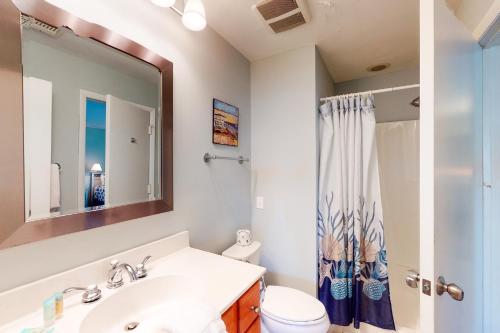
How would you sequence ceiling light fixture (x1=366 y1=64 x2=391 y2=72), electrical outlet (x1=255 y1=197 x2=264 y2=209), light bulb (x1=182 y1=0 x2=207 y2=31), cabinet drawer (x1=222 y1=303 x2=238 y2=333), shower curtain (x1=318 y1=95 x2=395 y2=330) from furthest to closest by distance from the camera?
ceiling light fixture (x1=366 y1=64 x2=391 y2=72) → electrical outlet (x1=255 y1=197 x2=264 y2=209) → shower curtain (x1=318 y1=95 x2=395 y2=330) → light bulb (x1=182 y1=0 x2=207 y2=31) → cabinet drawer (x1=222 y1=303 x2=238 y2=333)

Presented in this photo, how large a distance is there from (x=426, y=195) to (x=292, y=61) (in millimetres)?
1489

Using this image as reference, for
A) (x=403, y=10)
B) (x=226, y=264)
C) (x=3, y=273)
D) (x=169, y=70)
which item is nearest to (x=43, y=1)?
(x=169, y=70)

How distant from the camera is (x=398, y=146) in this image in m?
2.16

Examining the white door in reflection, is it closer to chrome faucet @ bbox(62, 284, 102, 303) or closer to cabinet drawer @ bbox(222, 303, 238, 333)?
chrome faucet @ bbox(62, 284, 102, 303)

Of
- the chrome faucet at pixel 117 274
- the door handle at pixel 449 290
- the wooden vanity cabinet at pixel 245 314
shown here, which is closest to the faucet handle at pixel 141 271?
the chrome faucet at pixel 117 274

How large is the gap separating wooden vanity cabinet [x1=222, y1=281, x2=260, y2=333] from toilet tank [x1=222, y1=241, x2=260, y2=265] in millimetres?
501

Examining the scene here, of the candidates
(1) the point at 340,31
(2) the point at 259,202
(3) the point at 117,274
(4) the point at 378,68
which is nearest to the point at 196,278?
(3) the point at 117,274

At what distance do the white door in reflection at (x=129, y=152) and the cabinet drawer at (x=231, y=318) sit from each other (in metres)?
0.66

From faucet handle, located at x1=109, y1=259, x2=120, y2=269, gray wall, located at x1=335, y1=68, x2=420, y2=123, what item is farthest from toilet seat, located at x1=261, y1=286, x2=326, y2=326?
gray wall, located at x1=335, y1=68, x2=420, y2=123

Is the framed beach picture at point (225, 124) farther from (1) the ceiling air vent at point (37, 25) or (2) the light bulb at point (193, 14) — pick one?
(1) the ceiling air vent at point (37, 25)

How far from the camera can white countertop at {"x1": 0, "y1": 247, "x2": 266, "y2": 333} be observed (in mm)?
663

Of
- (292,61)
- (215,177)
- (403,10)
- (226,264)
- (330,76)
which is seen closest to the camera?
(226,264)

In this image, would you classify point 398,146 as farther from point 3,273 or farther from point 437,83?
point 3,273

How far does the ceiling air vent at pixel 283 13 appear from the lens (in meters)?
1.24
